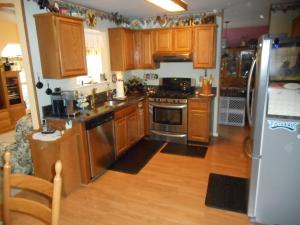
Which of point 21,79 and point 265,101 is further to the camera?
point 21,79

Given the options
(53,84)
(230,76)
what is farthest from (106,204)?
(230,76)

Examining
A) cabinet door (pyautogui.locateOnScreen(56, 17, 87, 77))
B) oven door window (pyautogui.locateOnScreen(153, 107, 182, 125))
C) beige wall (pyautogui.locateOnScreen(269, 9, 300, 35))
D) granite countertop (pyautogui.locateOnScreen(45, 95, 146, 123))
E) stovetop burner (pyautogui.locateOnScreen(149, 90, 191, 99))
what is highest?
beige wall (pyautogui.locateOnScreen(269, 9, 300, 35))

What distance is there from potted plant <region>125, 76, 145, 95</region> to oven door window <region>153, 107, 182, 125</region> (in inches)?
25.2

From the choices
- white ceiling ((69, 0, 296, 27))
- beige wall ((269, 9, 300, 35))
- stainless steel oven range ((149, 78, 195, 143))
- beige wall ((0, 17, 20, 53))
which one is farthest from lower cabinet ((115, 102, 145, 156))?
beige wall ((0, 17, 20, 53))

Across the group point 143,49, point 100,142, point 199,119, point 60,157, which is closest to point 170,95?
point 199,119

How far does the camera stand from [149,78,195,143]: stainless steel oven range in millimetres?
4270

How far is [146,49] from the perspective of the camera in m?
4.62

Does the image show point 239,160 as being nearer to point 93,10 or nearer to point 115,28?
point 115,28

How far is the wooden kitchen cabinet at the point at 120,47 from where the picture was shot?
13.9 ft

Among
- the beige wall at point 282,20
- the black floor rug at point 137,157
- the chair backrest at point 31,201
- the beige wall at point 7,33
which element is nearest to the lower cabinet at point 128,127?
the black floor rug at point 137,157

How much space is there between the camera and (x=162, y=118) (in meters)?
4.50

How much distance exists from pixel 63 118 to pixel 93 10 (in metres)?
2.01

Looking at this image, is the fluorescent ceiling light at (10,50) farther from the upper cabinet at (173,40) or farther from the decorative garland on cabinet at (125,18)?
the upper cabinet at (173,40)

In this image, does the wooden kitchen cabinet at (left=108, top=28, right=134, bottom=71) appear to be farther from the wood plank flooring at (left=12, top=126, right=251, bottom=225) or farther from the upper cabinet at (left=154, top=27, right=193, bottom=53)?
the wood plank flooring at (left=12, top=126, right=251, bottom=225)
